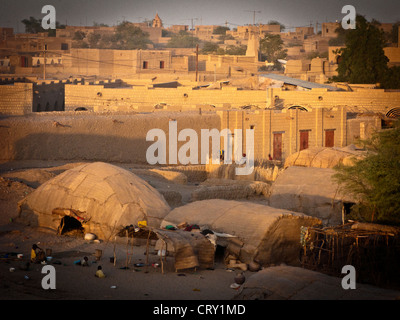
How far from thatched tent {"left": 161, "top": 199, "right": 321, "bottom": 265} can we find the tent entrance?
1.94 m

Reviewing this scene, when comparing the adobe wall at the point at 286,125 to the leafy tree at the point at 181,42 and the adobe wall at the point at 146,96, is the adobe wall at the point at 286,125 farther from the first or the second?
the leafy tree at the point at 181,42

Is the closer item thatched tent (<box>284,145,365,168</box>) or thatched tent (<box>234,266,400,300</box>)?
thatched tent (<box>234,266,400,300</box>)

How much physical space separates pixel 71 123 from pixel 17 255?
10.1m

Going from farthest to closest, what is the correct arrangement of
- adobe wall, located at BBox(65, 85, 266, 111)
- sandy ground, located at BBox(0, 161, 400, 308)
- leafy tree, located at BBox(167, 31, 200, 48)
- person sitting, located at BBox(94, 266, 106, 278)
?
leafy tree, located at BBox(167, 31, 200, 48) → adobe wall, located at BBox(65, 85, 266, 111) → person sitting, located at BBox(94, 266, 106, 278) → sandy ground, located at BBox(0, 161, 400, 308)

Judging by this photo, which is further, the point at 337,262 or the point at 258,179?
the point at 258,179

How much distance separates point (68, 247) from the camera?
12.6 m

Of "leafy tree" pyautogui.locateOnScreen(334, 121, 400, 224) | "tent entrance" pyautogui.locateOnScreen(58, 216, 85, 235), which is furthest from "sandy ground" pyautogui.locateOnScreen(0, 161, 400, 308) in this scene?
"leafy tree" pyautogui.locateOnScreen(334, 121, 400, 224)

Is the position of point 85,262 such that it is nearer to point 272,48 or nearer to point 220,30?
point 272,48

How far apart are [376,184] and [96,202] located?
5.69 metres

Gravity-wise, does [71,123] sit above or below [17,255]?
above

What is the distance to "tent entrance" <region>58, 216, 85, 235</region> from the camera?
1388 centimetres

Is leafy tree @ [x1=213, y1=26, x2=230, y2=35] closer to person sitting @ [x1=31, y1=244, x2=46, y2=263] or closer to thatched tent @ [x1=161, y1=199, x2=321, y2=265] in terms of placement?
thatched tent @ [x1=161, y1=199, x2=321, y2=265]
